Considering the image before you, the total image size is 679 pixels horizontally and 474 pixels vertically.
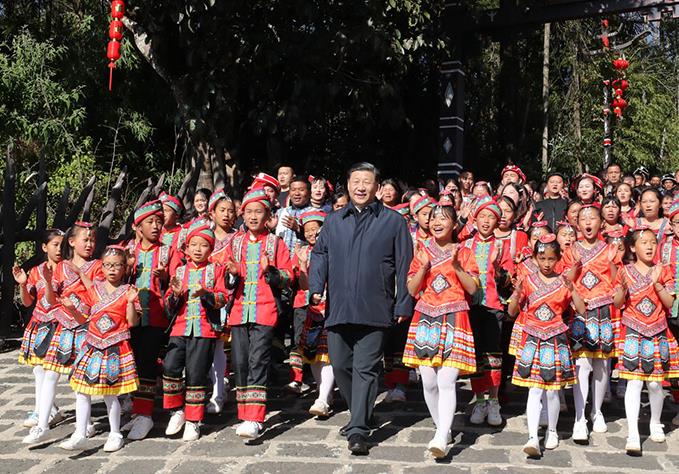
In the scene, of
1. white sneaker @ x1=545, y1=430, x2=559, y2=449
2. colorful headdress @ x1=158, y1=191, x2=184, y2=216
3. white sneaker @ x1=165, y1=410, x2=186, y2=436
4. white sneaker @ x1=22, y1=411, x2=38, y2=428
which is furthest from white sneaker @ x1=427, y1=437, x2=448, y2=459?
colorful headdress @ x1=158, y1=191, x2=184, y2=216

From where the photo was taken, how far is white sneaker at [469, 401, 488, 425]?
5.62 m

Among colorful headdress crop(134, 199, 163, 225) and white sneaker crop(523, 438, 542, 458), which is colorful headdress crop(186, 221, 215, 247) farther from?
white sneaker crop(523, 438, 542, 458)

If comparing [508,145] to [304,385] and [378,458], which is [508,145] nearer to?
[304,385]

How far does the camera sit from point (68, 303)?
5191 mm

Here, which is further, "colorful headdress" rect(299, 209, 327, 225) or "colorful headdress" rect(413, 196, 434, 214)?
"colorful headdress" rect(299, 209, 327, 225)

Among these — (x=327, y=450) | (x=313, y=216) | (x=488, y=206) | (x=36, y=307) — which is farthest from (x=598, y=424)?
(x=36, y=307)

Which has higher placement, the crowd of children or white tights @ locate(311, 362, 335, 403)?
the crowd of children

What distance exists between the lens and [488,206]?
5.66 m

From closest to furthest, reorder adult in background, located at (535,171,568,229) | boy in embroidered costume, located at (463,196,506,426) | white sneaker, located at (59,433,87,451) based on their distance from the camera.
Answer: white sneaker, located at (59,433,87,451), boy in embroidered costume, located at (463,196,506,426), adult in background, located at (535,171,568,229)

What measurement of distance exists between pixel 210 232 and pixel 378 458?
1959 mm

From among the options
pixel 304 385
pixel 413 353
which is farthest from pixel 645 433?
pixel 304 385

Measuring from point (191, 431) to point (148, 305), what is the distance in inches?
38.1

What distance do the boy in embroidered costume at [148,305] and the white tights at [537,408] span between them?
2.57 meters

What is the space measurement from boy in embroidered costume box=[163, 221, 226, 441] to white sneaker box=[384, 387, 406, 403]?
62.1 inches
